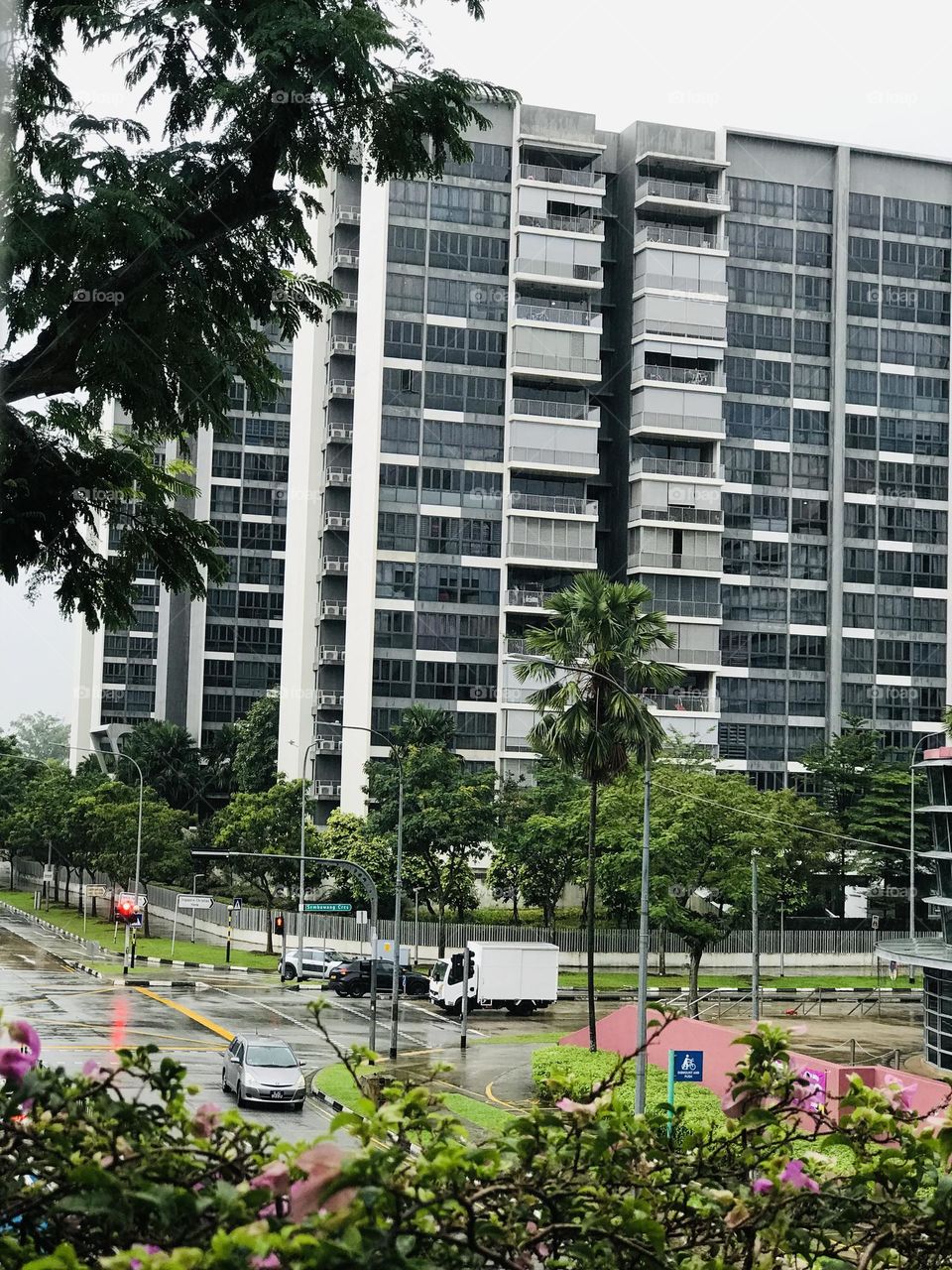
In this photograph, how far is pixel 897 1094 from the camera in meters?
4.73

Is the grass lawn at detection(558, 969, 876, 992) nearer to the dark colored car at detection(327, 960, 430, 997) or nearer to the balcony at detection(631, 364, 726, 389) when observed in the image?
the dark colored car at detection(327, 960, 430, 997)

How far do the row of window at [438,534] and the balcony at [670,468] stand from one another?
28.5ft

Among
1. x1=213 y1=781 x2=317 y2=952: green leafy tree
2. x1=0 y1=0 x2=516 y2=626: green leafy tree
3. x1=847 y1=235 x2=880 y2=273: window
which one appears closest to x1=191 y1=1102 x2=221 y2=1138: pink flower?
x1=0 y1=0 x2=516 y2=626: green leafy tree

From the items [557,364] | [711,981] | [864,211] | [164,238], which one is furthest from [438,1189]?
A: [864,211]

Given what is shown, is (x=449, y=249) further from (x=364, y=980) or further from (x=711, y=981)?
(x=364, y=980)

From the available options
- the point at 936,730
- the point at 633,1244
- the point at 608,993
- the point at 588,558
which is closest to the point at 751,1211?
the point at 633,1244

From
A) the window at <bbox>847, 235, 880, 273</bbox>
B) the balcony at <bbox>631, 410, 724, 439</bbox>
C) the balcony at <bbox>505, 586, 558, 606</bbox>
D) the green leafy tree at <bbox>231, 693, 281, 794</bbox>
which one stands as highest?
the window at <bbox>847, 235, 880, 273</bbox>

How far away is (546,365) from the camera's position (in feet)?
260

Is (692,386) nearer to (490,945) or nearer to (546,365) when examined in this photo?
(546,365)

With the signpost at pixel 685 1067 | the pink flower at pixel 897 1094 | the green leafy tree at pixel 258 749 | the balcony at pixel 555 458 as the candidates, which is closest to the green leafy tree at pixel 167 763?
the green leafy tree at pixel 258 749

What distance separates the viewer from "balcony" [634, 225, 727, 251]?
81812mm

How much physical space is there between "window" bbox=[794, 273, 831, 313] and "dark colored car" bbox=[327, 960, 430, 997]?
167ft

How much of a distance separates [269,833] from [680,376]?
114 ft

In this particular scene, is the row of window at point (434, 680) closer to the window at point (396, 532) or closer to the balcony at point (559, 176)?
the window at point (396, 532)
